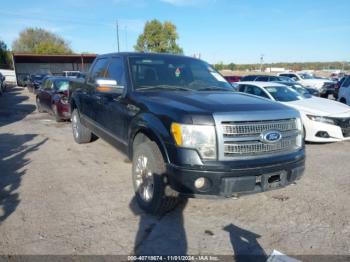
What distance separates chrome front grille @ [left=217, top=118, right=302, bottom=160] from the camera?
313 cm

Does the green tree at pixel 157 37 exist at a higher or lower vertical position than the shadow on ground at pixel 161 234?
higher

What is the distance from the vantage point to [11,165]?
18.2 feet

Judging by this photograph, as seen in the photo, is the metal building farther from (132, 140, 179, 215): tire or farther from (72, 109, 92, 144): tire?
(132, 140, 179, 215): tire

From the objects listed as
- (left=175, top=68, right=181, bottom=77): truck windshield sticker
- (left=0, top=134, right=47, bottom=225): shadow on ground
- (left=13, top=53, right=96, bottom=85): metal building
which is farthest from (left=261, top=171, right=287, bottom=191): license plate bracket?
(left=13, top=53, right=96, bottom=85): metal building

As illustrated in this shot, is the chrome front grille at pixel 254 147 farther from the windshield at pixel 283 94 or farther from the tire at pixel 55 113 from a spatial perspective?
the tire at pixel 55 113

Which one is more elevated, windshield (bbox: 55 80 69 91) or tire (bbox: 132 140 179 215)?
windshield (bbox: 55 80 69 91)

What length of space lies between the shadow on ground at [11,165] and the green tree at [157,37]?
4211 cm

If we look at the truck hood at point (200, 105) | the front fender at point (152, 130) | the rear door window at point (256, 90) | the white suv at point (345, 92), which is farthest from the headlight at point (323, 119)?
the front fender at point (152, 130)

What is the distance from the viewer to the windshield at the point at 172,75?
4324 mm

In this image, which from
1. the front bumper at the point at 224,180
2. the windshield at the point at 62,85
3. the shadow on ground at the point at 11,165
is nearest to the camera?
the front bumper at the point at 224,180

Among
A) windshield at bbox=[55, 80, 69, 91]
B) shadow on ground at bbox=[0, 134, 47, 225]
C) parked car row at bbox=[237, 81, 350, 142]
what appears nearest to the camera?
shadow on ground at bbox=[0, 134, 47, 225]

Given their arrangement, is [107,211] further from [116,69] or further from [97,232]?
[116,69]

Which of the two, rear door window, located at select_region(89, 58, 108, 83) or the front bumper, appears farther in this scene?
rear door window, located at select_region(89, 58, 108, 83)

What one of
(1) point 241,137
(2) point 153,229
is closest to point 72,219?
(2) point 153,229
